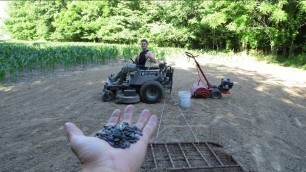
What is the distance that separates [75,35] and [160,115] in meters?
34.4

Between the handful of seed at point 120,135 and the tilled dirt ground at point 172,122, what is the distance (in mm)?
1316

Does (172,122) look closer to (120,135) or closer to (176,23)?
(120,135)

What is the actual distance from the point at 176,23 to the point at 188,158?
24199mm

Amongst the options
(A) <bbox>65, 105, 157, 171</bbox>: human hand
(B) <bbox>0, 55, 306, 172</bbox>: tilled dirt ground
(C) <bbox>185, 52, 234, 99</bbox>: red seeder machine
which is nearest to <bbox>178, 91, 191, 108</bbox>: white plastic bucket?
(B) <bbox>0, 55, 306, 172</bbox>: tilled dirt ground

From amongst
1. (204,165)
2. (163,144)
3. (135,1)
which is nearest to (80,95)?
(163,144)

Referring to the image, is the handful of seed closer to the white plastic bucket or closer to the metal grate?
the metal grate

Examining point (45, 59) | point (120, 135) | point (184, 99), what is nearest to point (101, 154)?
point (120, 135)

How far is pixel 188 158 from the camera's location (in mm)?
3863

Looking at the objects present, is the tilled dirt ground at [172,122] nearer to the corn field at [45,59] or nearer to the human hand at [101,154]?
the corn field at [45,59]

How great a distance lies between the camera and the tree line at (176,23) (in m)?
17.5

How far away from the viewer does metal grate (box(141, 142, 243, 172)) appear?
3424 millimetres

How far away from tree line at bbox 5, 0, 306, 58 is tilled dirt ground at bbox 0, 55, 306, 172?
32.9ft

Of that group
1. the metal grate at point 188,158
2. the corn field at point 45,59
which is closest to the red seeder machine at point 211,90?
the metal grate at point 188,158

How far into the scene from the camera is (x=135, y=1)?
103 ft
